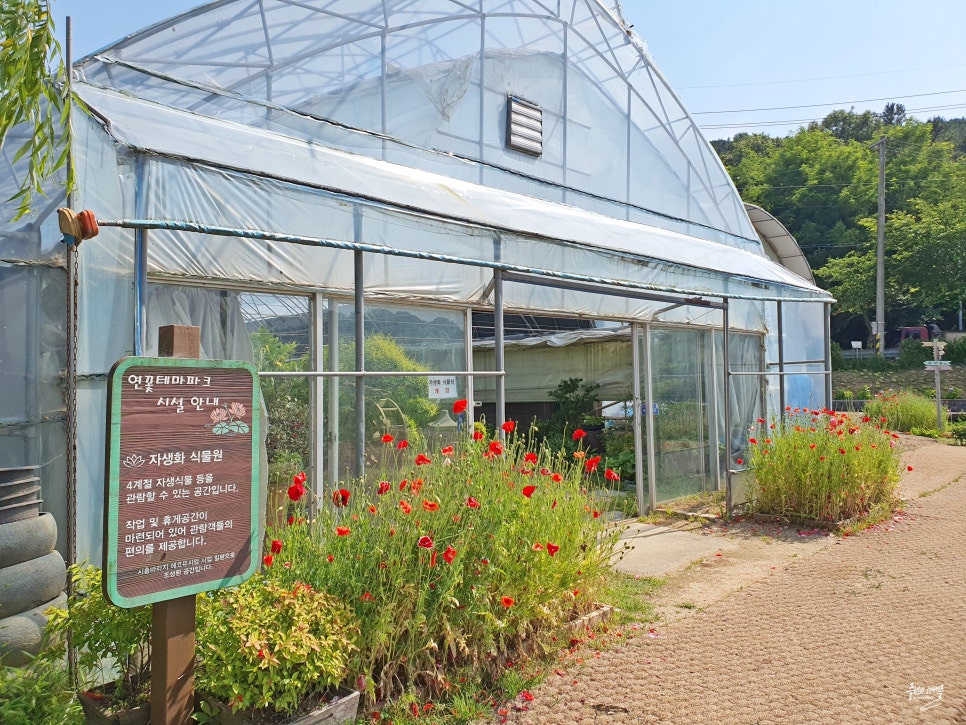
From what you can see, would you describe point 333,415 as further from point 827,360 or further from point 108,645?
point 827,360

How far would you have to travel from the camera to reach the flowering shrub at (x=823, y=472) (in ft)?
24.0

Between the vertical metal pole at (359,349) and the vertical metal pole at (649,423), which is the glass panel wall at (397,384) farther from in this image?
the vertical metal pole at (649,423)

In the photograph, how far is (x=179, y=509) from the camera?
8.93ft

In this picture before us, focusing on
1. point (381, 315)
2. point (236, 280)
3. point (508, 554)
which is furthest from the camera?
point (381, 315)

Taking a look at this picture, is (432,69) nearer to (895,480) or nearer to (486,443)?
(486,443)

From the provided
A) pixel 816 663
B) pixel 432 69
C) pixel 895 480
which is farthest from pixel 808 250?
pixel 816 663

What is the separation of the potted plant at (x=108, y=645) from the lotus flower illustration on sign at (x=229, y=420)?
0.77 meters

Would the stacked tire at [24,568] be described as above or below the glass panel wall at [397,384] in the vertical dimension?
below

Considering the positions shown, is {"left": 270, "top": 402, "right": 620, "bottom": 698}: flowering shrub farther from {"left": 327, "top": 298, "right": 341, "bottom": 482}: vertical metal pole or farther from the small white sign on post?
the small white sign on post

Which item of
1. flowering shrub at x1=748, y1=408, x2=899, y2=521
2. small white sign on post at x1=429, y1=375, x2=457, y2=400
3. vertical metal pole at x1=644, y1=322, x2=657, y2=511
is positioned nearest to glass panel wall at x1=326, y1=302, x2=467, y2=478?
small white sign on post at x1=429, y1=375, x2=457, y2=400

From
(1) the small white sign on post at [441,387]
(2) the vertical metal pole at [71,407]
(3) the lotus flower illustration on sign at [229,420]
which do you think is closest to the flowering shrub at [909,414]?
(1) the small white sign on post at [441,387]

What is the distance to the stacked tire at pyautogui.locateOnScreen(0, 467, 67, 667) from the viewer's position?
305cm

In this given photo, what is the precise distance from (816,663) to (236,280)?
3.97 metres

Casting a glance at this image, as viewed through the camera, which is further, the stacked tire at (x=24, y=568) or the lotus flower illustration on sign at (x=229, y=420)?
the stacked tire at (x=24, y=568)
